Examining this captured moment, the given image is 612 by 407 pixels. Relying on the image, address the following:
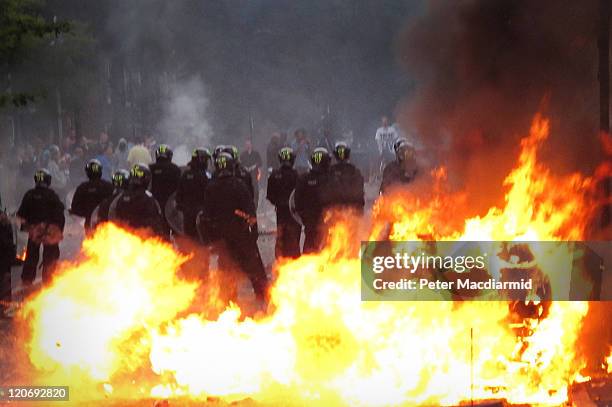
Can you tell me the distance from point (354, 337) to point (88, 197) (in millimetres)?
2206

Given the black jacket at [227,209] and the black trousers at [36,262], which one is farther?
the black jacket at [227,209]

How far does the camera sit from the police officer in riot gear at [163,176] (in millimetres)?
7609

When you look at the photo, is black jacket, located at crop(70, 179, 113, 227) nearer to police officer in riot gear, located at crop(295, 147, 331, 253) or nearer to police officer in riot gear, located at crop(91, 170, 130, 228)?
police officer in riot gear, located at crop(91, 170, 130, 228)

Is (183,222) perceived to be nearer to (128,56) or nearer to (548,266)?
(128,56)

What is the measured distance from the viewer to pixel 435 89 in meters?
7.31

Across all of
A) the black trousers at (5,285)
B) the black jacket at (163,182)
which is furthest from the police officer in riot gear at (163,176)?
the black trousers at (5,285)

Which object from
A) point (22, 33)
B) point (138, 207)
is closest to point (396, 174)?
point (138, 207)

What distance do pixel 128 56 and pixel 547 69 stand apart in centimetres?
295

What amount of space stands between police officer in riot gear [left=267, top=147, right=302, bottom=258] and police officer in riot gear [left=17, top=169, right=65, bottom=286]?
1565 mm

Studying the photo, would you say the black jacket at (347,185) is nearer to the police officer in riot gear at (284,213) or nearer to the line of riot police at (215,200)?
the line of riot police at (215,200)

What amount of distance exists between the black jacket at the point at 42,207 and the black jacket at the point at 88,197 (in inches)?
4.5

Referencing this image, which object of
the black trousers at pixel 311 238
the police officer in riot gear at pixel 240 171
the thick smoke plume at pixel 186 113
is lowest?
the black trousers at pixel 311 238

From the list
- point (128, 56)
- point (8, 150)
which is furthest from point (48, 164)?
point (128, 56)

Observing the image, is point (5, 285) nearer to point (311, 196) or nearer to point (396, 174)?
point (311, 196)
